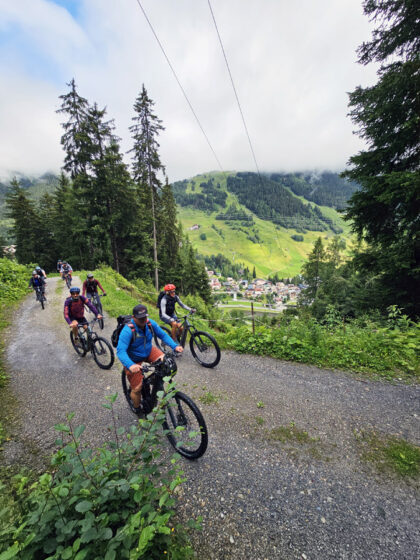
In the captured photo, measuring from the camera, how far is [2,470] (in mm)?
3564

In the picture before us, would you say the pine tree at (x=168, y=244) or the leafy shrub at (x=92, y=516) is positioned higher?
the pine tree at (x=168, y=244)

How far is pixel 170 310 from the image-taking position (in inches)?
287

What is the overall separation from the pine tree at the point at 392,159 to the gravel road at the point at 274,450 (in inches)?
189

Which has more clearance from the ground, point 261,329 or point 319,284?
point 261,329

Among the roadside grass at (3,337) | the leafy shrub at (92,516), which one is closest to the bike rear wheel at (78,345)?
the roadside grass at (3,337)

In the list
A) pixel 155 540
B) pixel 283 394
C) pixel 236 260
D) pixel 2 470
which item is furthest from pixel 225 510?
pixel 236 260

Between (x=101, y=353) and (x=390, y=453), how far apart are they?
7265mm

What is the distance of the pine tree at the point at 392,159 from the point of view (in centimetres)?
725

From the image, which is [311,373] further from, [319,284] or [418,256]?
[319,284]

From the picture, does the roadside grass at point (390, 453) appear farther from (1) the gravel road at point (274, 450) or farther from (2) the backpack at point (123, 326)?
(2) the backpack at point (123, 326)

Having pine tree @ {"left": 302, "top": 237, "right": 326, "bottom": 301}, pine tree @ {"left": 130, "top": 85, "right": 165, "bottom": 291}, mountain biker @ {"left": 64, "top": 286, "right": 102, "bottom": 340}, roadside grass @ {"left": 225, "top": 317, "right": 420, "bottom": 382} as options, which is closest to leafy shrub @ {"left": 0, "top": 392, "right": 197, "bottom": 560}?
roadside grass @ {"left": 225, "top": 317, "right": 420, "bottom": 382}

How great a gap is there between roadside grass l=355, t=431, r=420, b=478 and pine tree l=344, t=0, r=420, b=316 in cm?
586

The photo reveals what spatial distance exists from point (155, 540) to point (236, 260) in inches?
6342

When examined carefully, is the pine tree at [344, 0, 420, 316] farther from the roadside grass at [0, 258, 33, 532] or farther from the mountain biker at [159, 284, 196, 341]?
the roadside grass at [0, 258, 33, 532]
